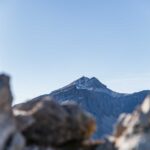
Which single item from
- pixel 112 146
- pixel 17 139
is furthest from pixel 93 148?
pixel 17 139

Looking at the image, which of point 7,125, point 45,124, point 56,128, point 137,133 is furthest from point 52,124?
point 137,133

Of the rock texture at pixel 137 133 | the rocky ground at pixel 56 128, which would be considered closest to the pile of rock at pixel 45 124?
the rocky ground at pixel 56 128

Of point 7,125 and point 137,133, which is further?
point 137,133

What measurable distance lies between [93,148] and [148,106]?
7.14 meters

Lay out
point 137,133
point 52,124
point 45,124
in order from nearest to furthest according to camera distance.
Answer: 1. point 137,133
2. point 52,124
3. point 45,124

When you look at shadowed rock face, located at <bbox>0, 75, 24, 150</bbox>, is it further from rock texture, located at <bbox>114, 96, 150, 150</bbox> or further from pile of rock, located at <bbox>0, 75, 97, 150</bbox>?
rock texture, located at <bbox>114, 96, 150, 150</bbox>

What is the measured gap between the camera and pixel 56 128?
165 ft

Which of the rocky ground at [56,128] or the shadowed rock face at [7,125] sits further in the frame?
the rocky ground at [56,128]

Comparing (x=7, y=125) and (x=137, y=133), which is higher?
(x=7, y=125)

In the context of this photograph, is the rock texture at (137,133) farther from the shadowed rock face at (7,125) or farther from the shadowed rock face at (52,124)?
the shadowed rock face at (7,125)

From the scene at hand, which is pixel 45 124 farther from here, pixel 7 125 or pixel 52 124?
pixel 7 125

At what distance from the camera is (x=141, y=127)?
49.6 meters

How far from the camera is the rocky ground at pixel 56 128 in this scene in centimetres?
4769

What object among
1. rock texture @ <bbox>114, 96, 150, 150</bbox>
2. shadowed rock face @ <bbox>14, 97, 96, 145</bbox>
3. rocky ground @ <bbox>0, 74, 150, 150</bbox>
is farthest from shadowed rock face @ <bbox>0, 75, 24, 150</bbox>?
rock texture @ <bbox>114, 96, 150, 150</bbox>
